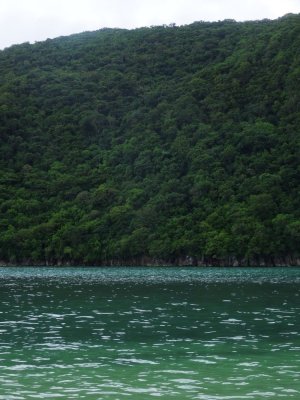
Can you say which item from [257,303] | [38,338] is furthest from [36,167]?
[38,338]

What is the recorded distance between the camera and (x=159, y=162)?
531ft

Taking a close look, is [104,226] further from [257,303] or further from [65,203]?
[257,303]

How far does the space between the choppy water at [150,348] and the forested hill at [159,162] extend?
84193 mm

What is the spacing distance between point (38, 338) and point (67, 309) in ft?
45.3

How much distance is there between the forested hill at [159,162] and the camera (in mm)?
137225

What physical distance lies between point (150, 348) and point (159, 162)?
134309 mm

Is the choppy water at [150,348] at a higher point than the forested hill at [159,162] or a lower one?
lower

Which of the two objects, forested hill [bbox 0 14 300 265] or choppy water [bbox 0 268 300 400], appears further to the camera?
forested hill [bbox 0 14 300 265]

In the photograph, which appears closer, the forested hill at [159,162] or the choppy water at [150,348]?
the choppy water at [150,348]

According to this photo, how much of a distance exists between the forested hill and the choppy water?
84.2 metres

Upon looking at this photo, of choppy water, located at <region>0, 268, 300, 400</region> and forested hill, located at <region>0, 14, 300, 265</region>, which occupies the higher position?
forested hill, located at <region>0, 14, 300, 265</region>

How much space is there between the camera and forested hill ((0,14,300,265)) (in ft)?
450

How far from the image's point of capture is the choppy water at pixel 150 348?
2111 centimetres

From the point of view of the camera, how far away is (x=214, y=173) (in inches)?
6024
